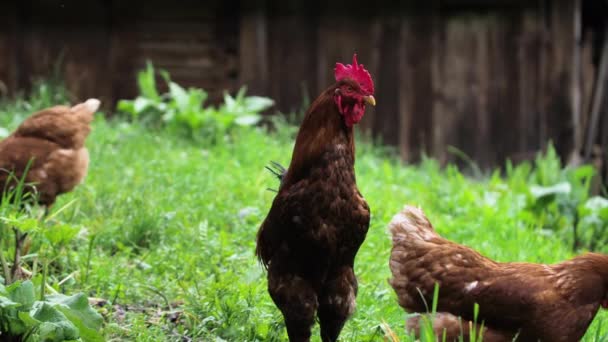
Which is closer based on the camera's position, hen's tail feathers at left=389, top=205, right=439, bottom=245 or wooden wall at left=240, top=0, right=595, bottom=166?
hen's tail feathers at left=389, top=205, right=439, bottom=245

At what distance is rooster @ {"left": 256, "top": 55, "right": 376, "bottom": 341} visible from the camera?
3818 mm

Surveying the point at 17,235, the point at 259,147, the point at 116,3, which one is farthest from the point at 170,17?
the point at 17,235

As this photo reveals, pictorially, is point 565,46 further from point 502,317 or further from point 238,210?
point 502,317

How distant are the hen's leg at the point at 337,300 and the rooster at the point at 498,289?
1.27 feet

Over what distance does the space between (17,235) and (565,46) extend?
771 centimetres

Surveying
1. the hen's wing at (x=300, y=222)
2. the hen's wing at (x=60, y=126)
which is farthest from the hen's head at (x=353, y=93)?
the hen's wing at (x=60, y=126)

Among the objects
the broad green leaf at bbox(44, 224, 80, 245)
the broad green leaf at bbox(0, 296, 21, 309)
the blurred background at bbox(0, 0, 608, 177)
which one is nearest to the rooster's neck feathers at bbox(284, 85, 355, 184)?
the broad green leaf at bbox(44, 224, 80, 245)

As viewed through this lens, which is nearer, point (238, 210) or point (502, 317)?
point (502, 317)

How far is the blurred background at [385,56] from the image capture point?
33.2 ft

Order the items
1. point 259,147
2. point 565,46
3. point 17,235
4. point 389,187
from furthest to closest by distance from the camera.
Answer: point 565,46
point 259,147
point 389,187
point 17,235

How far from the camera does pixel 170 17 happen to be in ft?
33.8

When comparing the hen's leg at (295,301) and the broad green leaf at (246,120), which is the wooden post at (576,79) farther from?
the hen's leg at (295,301)

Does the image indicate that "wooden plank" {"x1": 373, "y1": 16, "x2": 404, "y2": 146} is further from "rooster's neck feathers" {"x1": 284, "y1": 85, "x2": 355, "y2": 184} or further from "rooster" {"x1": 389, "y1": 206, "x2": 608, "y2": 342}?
"rooster's neck feathers" {"x1": 284, "y1": 85, "x2": 355, "y2": 184}

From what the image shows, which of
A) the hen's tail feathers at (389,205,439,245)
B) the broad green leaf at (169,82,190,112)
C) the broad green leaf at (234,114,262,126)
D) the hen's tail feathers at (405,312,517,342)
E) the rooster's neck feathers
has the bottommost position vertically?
the hen's tail feathers at (405,312,517,342)
